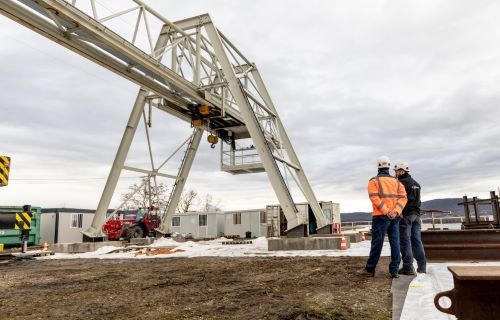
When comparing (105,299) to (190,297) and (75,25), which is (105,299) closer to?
(190,297)

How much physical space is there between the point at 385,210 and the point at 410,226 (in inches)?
32.8

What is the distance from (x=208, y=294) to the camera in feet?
15.6

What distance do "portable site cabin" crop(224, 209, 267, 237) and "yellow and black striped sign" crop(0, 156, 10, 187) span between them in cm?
1745

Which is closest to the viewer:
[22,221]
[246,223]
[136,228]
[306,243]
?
[22,221]

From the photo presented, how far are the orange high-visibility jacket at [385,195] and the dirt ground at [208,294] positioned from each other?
Result: 99cm

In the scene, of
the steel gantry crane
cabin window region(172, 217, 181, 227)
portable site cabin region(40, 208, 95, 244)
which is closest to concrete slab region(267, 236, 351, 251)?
the steel gantry crane

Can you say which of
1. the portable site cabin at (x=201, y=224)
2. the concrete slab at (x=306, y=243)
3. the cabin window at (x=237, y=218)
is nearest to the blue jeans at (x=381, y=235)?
the concrete slab at (x=306, y=243)

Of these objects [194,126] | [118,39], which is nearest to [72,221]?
[194,126]

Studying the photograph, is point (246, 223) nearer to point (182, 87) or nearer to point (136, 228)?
point (136, 228)

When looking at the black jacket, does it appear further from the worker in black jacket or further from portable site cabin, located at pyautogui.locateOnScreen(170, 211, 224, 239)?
portable site cabin, located at pyautogui.locateOnScreen(170, 211, 224, 239)

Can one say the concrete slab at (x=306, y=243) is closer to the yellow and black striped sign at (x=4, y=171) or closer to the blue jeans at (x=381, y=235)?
the blue jeans at (x=381, y=235)

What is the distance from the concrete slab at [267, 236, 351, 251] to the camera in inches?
439

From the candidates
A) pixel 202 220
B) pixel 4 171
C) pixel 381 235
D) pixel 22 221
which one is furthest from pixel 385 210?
pixel 202 220

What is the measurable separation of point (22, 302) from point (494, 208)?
16673 mm
